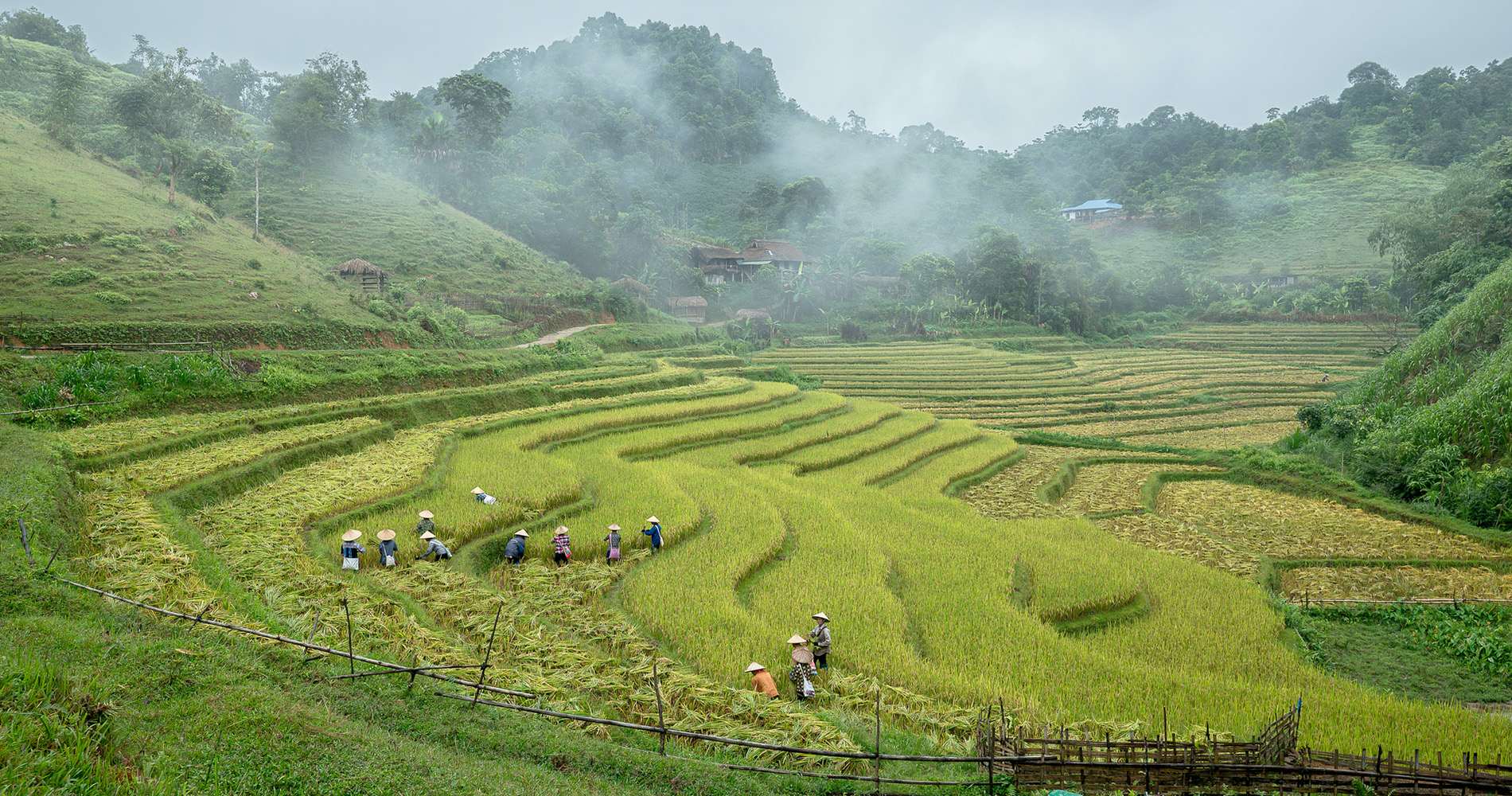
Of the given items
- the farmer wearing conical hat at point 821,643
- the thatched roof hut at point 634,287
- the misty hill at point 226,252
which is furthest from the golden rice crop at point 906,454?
the thatched roof hut at point 634,287

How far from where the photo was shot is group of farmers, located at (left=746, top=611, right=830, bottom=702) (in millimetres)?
6445

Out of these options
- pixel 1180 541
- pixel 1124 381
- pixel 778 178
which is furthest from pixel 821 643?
pixel 778 178

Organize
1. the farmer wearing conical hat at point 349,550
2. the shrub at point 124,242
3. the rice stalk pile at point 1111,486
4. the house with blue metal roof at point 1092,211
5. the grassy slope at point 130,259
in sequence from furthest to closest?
the house with blue metal roof at point 1092,211
the shrub at point 124,242
the grassy slope at point 130,259
the rice stalk pile at point 1111,486
the farmer wearing conical hat at point 349,550

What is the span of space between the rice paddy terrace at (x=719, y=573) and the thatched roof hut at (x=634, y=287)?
2704 centimetres

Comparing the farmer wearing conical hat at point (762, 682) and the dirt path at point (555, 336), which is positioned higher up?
the dirt path at point (555, 336)

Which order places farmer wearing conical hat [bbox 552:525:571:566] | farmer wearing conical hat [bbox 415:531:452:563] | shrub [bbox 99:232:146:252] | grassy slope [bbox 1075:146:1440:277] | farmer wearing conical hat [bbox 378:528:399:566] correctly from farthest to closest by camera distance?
1. grassy slope [bbox 1075:146:1440:277]
2. shrub [bbox 99:232:146:252]
3. farmer wearing conical hat [bbox 552:525:571:566]
4. farmer wearing conical hat [bbox 415:531:452:563]
5. farmer wearing conical hat [bbox 378:528:399:566]

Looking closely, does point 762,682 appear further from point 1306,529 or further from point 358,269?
point 358,269

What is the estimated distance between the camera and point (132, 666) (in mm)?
4883

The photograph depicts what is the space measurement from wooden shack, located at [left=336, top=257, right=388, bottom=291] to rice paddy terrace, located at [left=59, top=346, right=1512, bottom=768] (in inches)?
577

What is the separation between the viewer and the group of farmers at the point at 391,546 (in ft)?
27.6

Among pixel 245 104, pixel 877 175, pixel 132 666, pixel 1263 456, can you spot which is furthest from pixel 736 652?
pixel 245 104

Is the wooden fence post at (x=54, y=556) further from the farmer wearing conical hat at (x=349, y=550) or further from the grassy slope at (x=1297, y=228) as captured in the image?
the grassy slope at (x=1297, y=228)

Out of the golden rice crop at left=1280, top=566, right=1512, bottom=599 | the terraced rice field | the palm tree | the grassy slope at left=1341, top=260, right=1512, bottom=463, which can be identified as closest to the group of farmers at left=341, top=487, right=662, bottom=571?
the golden rice crop at left=1280, top=566, right=1512, bottom=599

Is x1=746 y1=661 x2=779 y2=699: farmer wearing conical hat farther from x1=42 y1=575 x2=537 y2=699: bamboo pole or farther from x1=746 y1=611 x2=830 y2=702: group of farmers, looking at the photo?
x1=42 y1=575 x2=537 y2=699: bamboo pole
